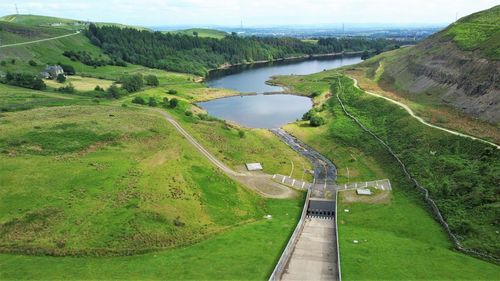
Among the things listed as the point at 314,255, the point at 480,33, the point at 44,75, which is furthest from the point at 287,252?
the point at 44,75

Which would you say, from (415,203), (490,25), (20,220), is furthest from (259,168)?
(490,25)

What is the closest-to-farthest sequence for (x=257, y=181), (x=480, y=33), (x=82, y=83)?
(x=257, y=181), (x=480, y=33), (x=82, y=83)

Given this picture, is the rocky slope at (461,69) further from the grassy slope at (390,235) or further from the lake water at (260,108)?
the lake water at (260,108)

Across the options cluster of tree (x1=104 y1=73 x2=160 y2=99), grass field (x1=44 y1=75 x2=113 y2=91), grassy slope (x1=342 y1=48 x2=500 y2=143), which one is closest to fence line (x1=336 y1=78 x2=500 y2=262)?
grassy slope (x1=342 y1=48 x2=500 y2=143)

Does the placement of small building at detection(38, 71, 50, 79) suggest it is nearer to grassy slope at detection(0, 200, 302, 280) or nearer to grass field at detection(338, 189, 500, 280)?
grassy slope at detection(0, 200, 302, 280)

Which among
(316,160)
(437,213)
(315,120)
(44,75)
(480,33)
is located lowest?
(316,160)

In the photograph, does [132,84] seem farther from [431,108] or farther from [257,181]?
[431,108]
